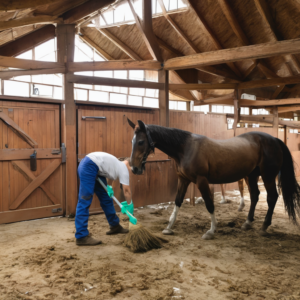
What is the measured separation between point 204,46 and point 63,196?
16.5 feet

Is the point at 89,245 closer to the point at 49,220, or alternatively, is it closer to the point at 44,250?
the point at 44,250

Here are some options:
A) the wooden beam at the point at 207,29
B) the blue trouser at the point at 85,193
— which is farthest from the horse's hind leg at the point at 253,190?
the wooden beam at the point at 207,29

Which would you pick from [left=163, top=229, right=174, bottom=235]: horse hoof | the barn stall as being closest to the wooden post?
the barn stall

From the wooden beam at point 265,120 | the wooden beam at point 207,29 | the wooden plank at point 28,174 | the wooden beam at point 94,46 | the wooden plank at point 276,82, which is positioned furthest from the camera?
the wooden beam at point 94,46

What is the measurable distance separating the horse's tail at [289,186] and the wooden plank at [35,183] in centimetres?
373

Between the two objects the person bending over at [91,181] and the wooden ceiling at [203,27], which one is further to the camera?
the wooden ceiling at [203,27]

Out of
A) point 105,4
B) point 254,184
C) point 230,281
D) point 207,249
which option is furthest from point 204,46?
point 230,281

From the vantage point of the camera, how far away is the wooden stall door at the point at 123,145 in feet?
15.5

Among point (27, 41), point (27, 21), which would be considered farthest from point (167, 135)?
point (27, 41)

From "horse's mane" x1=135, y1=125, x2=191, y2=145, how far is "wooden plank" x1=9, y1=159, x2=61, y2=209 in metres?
2.06

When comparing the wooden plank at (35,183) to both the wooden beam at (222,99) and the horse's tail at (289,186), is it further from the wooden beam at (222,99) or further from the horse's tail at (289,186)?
the wooden beam at (222,99)

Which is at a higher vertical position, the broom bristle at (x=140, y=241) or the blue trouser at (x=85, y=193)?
the blue trouser at (x=85, y=193)

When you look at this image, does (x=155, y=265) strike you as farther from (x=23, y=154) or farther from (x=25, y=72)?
(x=25, y=72)

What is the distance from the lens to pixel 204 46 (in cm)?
663
